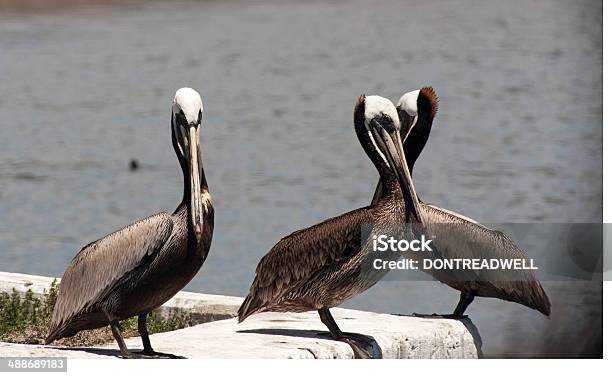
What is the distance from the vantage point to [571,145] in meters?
17.6

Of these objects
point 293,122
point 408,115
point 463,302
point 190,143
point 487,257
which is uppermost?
point 293,122

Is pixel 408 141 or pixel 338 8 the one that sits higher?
pixel 338 8

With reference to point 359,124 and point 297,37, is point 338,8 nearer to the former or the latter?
point 297,37

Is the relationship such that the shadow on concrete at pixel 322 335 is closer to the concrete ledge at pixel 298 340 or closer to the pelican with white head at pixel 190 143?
the concrete ledge at pixel 298 340

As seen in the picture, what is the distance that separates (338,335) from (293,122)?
504 inches

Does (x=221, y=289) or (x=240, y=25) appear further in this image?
(x=240, y=25)

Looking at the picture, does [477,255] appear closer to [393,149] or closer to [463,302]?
[463,302]

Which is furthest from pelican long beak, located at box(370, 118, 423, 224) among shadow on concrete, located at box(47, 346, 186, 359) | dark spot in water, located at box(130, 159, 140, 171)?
dark spot in water, located at box(130, 159, 140, 171)

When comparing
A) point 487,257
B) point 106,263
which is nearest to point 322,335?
point 487,257

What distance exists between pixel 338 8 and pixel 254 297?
60.8 ft

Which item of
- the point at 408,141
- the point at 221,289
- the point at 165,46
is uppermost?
the point at 165,46

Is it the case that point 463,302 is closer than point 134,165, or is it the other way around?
point 463,302

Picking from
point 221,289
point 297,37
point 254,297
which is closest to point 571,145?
point 221,289

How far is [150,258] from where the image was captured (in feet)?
22.2
